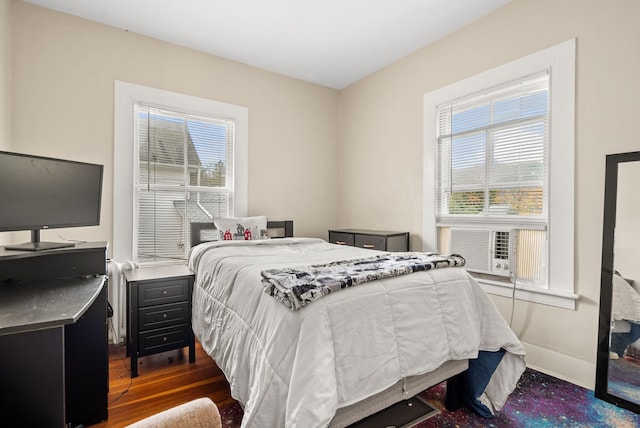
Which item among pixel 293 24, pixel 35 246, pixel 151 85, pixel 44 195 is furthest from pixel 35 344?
pixel 293 24

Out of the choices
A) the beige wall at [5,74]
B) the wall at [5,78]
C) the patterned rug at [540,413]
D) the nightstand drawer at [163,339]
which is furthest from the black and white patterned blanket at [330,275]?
the beige wall at [5,74]

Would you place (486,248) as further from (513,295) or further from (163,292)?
(163,292)

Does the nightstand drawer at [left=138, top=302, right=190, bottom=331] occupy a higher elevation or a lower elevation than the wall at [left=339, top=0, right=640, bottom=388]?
lower

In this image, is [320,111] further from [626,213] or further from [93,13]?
[626,213]

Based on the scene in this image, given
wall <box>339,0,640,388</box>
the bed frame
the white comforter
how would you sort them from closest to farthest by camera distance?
the white comforter, the bed frame, wall <box>339,0,640,388</box>

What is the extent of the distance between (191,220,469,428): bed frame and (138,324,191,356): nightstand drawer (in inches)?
64.1

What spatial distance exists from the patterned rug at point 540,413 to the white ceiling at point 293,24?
2.92m

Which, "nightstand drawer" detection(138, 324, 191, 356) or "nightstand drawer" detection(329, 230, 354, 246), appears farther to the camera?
"nightstand drawer" detection(329, 230, 354, 246)

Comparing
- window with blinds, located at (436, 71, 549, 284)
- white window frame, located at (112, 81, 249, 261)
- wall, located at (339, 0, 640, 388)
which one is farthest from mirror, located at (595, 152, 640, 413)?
white window frame, located at (112, 81, 249, 261)

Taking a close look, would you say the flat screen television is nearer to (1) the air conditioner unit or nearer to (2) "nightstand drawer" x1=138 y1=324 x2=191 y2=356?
(2) "nightstand drawer" x1=138 y1=324 x2=191 y2=356

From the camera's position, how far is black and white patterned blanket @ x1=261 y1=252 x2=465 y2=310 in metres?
1.35

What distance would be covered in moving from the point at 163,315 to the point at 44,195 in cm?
113

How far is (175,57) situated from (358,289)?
3087 mm

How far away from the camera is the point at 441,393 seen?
6.92 feet
